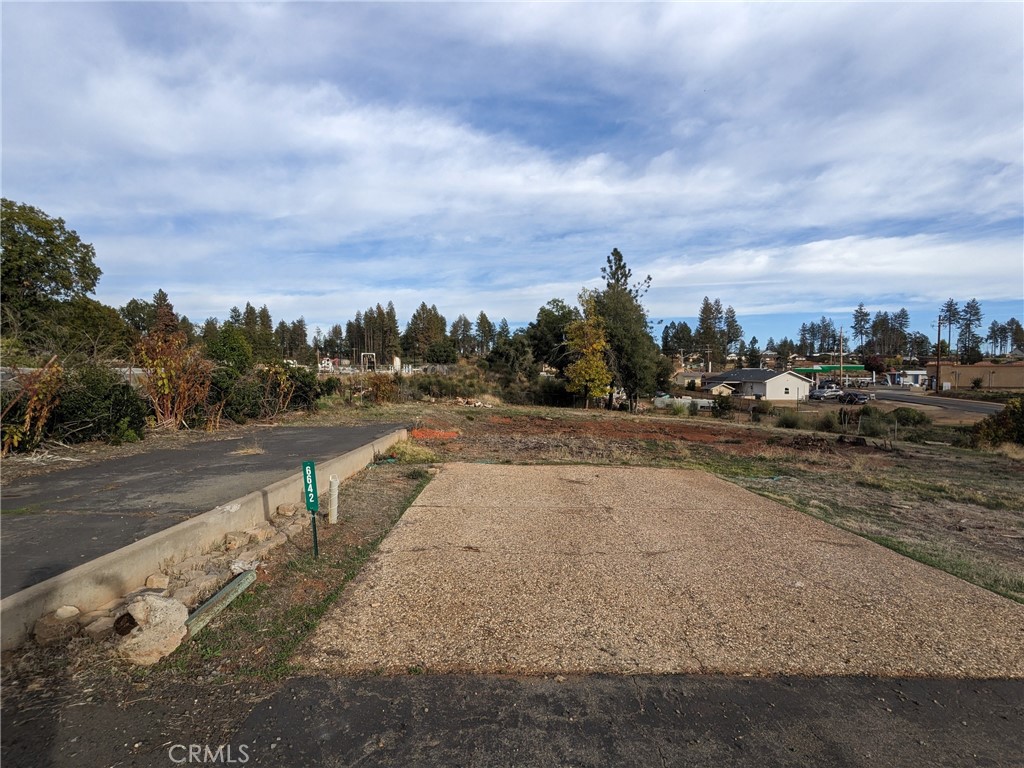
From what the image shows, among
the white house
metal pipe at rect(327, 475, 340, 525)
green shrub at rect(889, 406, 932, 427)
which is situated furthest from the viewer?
the white house

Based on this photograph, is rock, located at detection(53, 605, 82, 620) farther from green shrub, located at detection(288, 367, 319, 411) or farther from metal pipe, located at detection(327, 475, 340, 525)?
green shrub, located at detection(288, 367, 319, 411)

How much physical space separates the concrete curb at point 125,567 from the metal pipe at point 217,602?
72 centimetres

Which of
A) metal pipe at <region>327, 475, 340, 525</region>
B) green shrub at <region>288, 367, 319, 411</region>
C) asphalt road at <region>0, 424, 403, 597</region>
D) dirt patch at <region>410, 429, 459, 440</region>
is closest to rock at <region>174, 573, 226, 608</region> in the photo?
asphalt road at <region>0, 424, 403, 597</region>

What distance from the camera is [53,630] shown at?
3.70 m

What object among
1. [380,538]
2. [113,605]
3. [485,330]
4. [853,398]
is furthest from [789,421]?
[485,330]

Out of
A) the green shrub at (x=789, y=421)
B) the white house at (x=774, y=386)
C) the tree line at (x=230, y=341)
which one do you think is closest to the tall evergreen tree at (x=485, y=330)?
the tree line at (x=230, y=341)

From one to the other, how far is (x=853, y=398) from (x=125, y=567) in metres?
64.3

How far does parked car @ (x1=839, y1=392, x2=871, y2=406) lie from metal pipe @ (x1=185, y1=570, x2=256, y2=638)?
60.5 m

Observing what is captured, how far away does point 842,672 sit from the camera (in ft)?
12.6

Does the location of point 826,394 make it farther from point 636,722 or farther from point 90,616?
point 90,616

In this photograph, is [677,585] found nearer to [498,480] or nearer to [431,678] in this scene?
[431,678]

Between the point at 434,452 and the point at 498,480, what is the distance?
423 centimetres

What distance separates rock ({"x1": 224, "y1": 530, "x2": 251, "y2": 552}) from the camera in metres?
5.72

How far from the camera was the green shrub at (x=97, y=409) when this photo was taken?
1141cm
